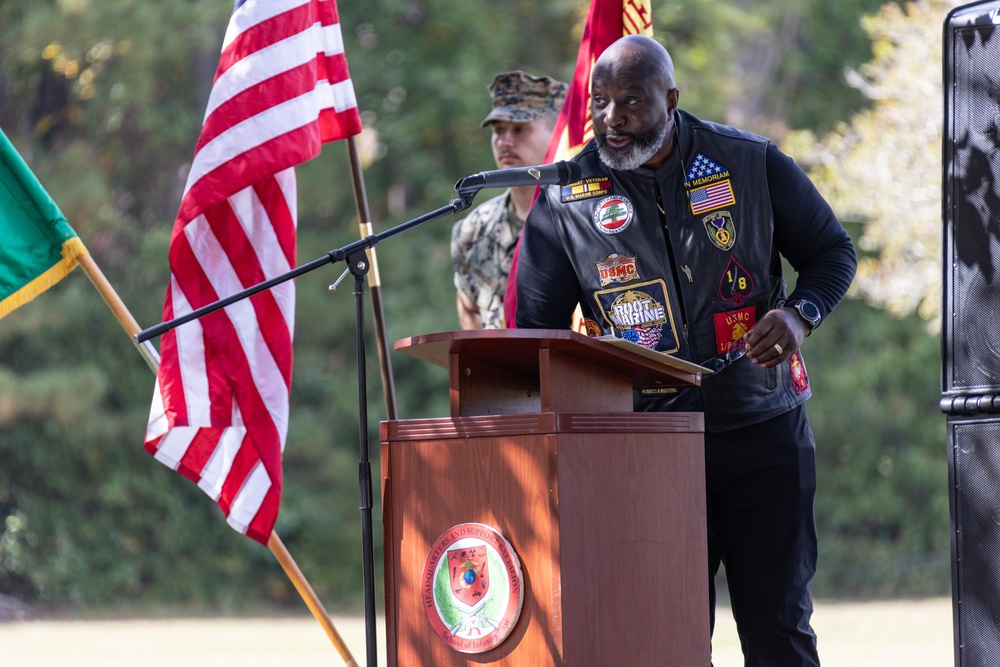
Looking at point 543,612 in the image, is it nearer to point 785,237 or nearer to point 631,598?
point 631,598

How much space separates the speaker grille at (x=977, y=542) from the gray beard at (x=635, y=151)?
935 mm

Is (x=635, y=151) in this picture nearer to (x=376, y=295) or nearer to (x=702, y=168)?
(x=702, y=168)

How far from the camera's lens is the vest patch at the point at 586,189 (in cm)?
321

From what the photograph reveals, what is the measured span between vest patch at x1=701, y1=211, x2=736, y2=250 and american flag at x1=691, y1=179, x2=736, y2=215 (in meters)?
0.02

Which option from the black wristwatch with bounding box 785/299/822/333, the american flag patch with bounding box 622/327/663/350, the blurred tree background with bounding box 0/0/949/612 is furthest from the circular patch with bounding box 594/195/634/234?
the blurred tree background with bounding box 0/0/949/612

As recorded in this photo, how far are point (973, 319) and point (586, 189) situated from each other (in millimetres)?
957

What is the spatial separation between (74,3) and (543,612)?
36.4ft

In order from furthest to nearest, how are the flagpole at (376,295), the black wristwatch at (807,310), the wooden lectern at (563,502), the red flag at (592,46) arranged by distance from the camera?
the red flag at (592,46) < the flagpole at (376,295) < the black wristwatch at (807,310) < the wooden lectern at (563,502)

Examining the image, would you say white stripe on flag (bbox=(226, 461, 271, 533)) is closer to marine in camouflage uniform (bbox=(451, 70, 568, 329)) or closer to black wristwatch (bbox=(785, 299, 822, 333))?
marine in camouflage uniform (bbox=(451, 70, 568, 329))

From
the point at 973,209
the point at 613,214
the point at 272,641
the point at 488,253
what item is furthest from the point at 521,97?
the point at 272,641

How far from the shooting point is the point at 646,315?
10.4 ft

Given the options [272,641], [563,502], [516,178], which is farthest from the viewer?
[272,641]

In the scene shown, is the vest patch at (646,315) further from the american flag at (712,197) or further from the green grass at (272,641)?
the green grass at (272,641)

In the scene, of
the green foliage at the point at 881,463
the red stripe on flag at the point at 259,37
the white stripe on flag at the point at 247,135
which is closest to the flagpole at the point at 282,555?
the white stripe on flag at the point at 247,135
